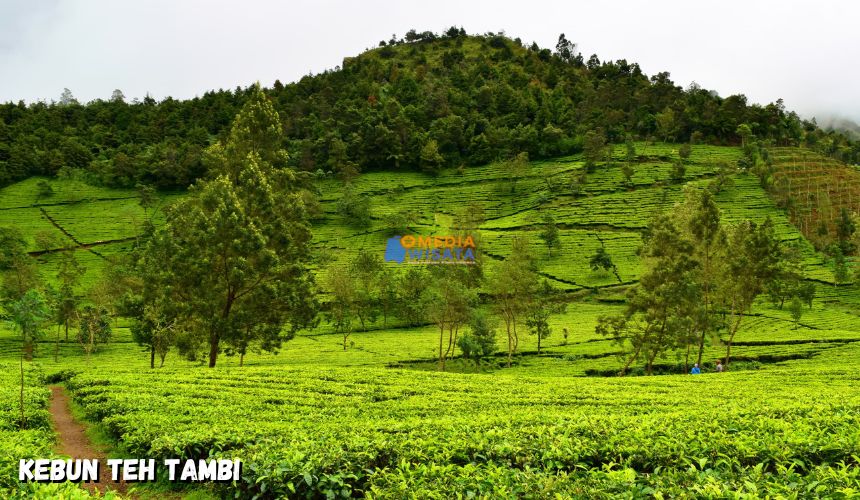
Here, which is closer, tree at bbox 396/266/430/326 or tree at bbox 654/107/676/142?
tree at bbox 396/266/430/326

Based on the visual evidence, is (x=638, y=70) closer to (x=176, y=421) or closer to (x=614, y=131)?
(x=614, y=131)

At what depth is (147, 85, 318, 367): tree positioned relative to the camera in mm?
25375

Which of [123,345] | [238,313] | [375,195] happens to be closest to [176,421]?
[238,313]

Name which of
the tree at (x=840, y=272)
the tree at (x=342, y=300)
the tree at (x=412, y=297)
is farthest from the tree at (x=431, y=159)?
the tree at (x=840, y=272)

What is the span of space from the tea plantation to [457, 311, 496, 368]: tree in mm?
1184

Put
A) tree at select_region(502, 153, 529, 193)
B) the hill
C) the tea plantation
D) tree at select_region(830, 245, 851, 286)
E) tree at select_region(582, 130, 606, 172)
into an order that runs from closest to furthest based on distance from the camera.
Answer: the tea plantation
the hill
tree at select_region(830, 245, 851, 286)
tree at select_region(582, 130, 606, 172)
tree at select_region(502, 153, 529, 193)

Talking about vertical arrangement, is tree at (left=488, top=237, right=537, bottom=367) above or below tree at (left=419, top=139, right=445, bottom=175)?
below

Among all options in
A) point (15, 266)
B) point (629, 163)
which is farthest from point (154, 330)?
point (629, 163)

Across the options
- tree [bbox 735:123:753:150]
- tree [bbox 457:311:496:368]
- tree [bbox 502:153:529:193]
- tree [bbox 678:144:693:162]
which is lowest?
tree [bbox 457:311:496:368]

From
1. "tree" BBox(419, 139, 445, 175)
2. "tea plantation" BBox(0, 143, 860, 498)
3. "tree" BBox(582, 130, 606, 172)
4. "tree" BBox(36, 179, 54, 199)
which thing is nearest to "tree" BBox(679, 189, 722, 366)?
"tea plantation" BBox(0, 143, 860, 498)

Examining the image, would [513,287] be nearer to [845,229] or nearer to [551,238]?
[551,238]

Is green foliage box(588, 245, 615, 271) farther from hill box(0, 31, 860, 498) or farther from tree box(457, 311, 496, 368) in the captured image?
tree box(457, 311, 496, 368)

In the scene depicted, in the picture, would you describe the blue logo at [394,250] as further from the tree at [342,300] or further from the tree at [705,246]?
the tree at [705,246]

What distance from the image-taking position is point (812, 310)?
52562 millimetres
